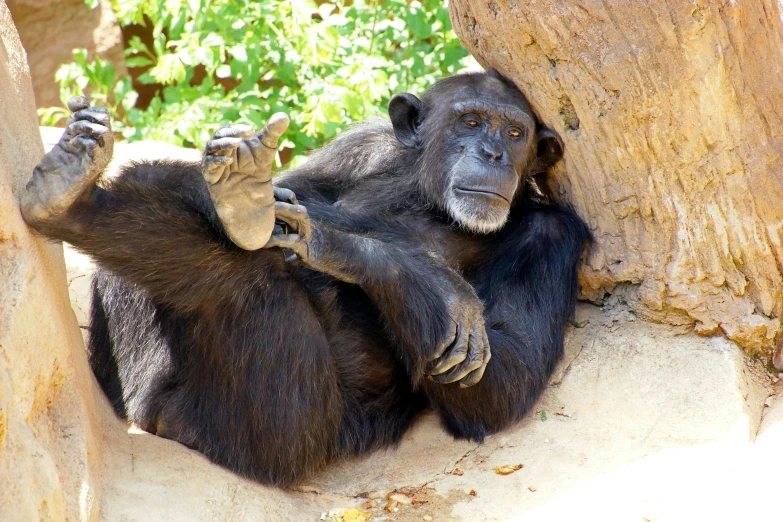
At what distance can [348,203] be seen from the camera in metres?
4.82

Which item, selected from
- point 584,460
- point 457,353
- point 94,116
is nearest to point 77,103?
point 94,116

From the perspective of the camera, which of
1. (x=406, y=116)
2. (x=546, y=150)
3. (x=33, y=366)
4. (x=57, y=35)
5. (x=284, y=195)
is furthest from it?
(x=57, y=35)

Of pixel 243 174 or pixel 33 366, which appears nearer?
pixel 33 366

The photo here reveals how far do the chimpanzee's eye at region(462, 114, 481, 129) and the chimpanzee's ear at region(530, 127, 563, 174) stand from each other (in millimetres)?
331

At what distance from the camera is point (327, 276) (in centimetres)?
429

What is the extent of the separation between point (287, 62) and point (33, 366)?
4.46 m

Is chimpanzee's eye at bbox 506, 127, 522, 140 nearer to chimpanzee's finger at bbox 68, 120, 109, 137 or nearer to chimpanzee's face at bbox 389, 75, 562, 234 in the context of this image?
chimpanzee's face at bbox 389, 75, 562, 234

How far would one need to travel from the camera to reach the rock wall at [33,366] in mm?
2900

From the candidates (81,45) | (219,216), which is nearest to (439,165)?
(219,216)

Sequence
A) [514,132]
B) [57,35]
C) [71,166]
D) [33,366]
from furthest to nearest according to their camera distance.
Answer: [57,35] < [514,132] < [71,166] < [33,366]

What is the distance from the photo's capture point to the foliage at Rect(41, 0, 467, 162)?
21.2 feet

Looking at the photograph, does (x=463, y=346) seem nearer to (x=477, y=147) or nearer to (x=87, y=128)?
(x=477, y=147)

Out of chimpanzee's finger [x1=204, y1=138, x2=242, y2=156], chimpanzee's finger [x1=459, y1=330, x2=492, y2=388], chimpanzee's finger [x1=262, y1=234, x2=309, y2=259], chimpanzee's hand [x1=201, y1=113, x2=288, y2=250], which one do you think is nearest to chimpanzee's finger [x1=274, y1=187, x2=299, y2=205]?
chimpanzee's finger [x1=262, y1=234, x2=309, y2=259]

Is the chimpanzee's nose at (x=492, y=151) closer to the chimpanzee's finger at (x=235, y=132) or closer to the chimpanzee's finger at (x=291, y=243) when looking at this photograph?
the chimpanzee's finger at (x=291, y=243)
